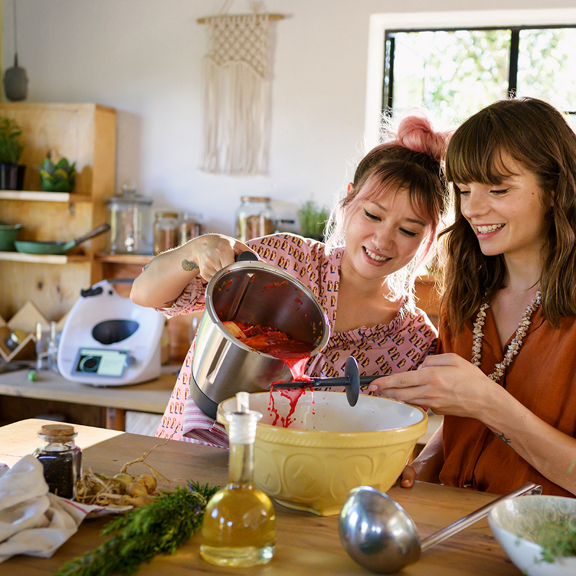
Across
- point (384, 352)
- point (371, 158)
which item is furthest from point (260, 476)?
point (371, 158)

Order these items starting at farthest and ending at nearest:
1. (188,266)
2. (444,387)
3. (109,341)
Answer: (109,341) < (188,266) < (444,387)

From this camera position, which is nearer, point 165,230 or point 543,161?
point 543,161

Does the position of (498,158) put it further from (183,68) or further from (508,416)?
(183,68)

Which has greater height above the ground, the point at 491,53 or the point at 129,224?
the point at 491,53

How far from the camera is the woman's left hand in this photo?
105 cm

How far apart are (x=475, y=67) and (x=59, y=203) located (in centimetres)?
213

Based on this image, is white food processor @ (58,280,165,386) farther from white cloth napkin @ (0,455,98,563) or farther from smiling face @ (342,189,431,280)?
white cloth napkin @ (0,455,98,563)

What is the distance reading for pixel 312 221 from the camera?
2.90m

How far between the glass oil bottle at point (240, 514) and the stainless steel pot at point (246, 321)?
309 millimetres

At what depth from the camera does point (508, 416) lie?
111cm

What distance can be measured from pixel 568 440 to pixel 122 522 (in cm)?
79

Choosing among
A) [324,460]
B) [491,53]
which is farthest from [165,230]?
[324,460]

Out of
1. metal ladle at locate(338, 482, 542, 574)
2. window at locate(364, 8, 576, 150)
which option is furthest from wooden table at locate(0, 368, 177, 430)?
metal ladle at locate(338, 482, 542, 574)

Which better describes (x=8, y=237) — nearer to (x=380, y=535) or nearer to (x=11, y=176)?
(x=11, y=176)
